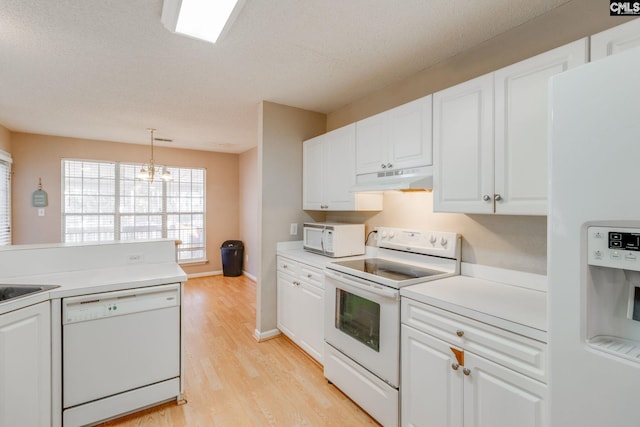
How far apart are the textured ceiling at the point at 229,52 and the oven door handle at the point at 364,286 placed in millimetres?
1644

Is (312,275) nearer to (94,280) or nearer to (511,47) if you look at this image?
(94,280)

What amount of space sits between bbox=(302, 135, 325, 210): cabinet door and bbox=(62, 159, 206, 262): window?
3.40 m

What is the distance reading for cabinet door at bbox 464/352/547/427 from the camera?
1215 millimetres

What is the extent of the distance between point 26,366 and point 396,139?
2660 millimetres

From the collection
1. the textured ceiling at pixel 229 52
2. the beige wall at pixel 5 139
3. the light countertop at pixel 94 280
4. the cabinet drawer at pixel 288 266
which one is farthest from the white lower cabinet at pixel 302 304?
the beige wall at pixel 5 139

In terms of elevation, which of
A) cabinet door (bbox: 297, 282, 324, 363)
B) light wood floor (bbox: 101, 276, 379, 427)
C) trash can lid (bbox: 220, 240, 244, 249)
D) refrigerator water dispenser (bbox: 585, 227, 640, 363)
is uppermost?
refrigerator water dispenser (bbox: 585, 227, 640, 363)

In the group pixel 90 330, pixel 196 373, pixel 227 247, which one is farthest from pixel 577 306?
pixel 227 247

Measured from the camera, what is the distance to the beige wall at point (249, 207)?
5539mm

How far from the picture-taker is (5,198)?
4188 millimetres

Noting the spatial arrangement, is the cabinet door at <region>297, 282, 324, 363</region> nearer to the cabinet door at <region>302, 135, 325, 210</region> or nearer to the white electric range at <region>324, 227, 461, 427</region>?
the white electric range at <region>324, 227, 461, 427</region>

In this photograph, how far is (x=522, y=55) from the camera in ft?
6.06

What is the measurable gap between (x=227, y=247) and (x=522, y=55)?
5323 mm

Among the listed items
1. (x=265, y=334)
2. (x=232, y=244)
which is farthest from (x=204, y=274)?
(x=265, y=334)

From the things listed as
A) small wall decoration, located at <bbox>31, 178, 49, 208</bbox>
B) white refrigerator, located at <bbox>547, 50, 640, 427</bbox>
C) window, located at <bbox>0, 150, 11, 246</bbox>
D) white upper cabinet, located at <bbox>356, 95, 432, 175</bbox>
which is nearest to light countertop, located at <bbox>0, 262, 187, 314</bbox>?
white upper cabinet, located at <bbox>356, 95, 432, 175</bbox>
